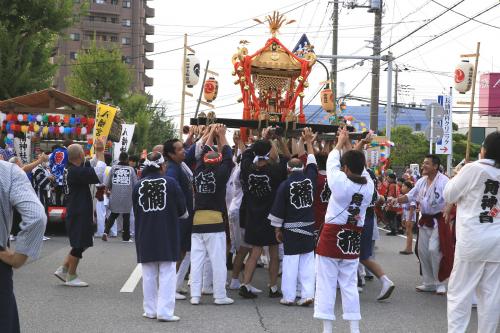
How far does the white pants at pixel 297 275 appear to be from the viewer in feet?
28.9

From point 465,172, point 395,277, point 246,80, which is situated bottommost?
point 395,277

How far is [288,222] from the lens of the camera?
28.9ft

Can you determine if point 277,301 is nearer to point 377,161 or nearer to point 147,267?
point 147,267

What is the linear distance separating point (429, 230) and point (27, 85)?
18.8 meters

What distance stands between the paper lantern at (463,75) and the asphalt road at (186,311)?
15.7 metres

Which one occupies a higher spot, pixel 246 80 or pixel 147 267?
pixel 246 80

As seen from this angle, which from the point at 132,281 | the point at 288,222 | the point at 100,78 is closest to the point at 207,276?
the point at 132,281

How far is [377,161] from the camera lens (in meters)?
20.7

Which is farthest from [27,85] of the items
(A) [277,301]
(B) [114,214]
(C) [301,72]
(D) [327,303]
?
(D) [327,303]

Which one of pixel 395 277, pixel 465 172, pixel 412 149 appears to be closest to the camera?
pixel 465 172

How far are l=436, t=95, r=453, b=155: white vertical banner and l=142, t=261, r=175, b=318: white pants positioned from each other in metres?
18.0

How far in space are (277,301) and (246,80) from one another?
21.6 ft

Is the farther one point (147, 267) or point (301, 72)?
point (301, 72)

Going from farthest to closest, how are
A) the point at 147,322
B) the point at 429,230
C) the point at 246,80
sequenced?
the point at 246,80 → the point at 429,230 → the point at 147,322
